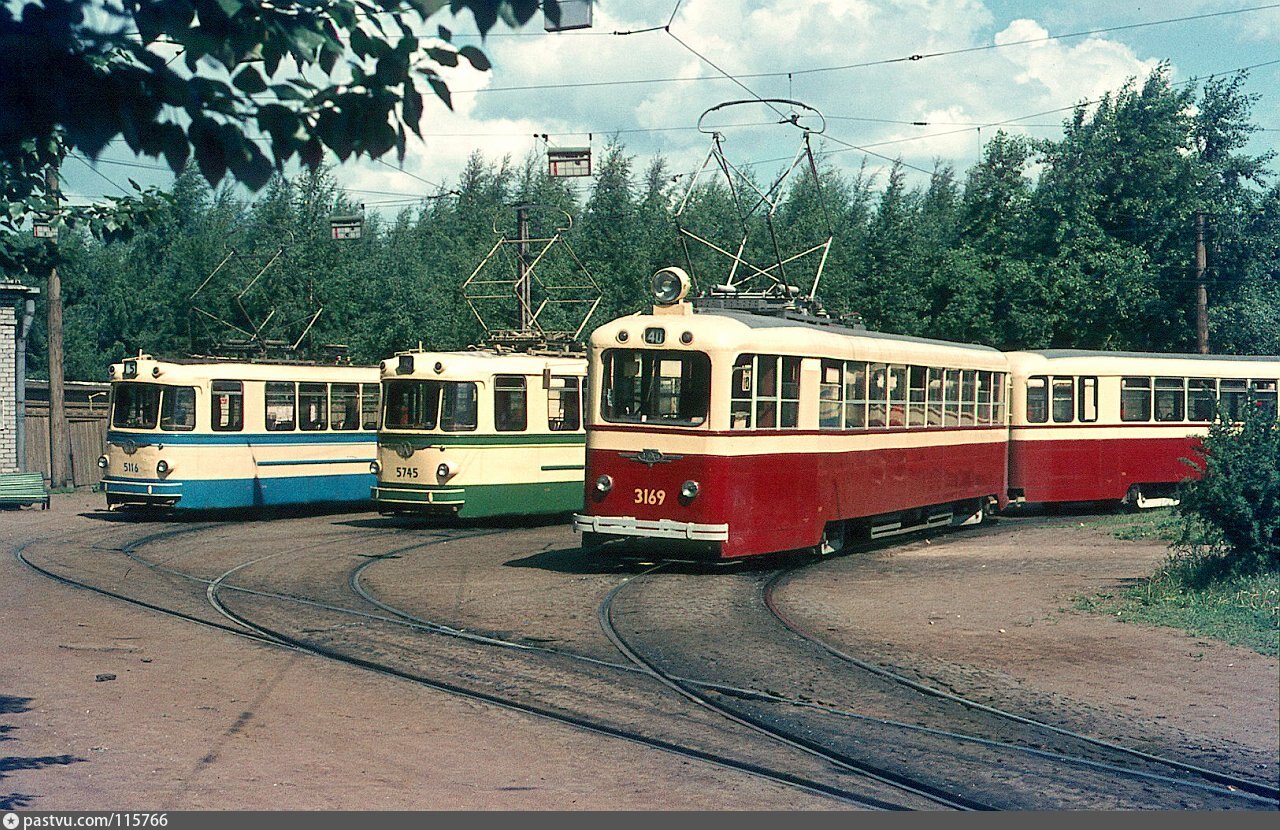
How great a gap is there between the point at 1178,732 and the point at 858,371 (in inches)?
380

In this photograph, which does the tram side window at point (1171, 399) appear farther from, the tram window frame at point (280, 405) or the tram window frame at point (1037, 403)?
the tram window frame at point (280, 405)

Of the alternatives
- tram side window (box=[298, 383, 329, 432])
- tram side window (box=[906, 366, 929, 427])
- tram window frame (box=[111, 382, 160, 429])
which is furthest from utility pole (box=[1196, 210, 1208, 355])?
tram window frame (box=[111, 382, 160, 429])

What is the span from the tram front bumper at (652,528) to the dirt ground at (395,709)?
1118mm

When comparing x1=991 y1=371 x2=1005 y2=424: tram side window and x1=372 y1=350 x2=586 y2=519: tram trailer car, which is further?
x1=991 y1=371 x2=1005 y2=424: tram side window

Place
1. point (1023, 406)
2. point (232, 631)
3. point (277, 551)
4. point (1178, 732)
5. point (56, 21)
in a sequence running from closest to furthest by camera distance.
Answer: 1. point (56, 21)
2. point (1178, 732)
3. point (232, 631)
4. point (277, 551)
5. point (1023, 406)

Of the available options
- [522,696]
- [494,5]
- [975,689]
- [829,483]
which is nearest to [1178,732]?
[975,689]

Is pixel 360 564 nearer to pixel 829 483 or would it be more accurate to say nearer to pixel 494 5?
pixel 829 483

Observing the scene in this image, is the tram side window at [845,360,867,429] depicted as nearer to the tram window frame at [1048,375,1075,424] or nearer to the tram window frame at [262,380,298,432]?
the tram window frame at [1048,375,1075,424]

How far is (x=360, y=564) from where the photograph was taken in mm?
17375

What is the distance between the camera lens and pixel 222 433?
77.4 feet

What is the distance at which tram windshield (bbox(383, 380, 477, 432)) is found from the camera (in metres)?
21.7

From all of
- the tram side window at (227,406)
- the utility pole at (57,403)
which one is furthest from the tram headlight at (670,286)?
the utility pole at (57,403)

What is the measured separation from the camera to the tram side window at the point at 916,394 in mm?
19062

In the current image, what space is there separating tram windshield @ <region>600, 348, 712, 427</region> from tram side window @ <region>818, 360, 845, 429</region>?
1920 mm
